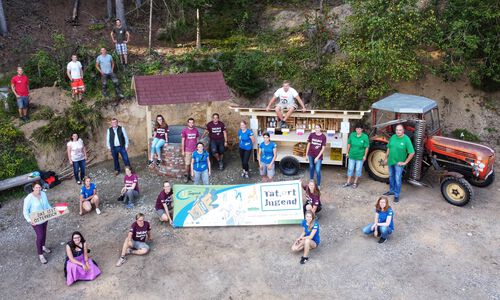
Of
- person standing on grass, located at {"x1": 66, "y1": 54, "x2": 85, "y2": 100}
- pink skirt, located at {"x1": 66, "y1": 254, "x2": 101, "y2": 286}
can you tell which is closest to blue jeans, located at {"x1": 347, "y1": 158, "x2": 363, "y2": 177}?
pink skirt, located at {"x1": 66, "y1": 254, "x2": 101, "y2": 286}

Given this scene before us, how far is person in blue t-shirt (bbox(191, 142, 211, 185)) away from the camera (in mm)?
10820

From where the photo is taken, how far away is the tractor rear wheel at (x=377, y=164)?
11.4m

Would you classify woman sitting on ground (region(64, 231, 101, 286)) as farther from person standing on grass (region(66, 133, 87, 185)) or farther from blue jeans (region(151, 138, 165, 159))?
blue jeans (region(151, 138, 165, 159))

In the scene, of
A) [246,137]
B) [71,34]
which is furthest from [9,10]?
[246,137]

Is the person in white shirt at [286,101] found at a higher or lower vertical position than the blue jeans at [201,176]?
higher

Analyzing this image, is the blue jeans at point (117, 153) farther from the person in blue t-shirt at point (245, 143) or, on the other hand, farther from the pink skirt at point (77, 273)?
the pink skirt at point (77, 273)

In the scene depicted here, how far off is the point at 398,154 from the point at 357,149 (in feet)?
3.42

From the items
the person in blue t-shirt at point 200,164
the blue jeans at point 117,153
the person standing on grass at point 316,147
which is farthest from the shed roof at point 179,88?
the person standing on grass at point 316,147

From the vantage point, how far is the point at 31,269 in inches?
343

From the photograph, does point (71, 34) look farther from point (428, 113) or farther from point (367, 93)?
point (428, 113)

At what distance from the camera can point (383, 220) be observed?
29.6 ft

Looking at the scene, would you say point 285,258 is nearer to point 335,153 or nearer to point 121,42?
point 335,153

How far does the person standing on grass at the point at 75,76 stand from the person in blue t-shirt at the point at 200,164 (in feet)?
17.1

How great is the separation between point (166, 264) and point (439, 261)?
5238 millimetres
